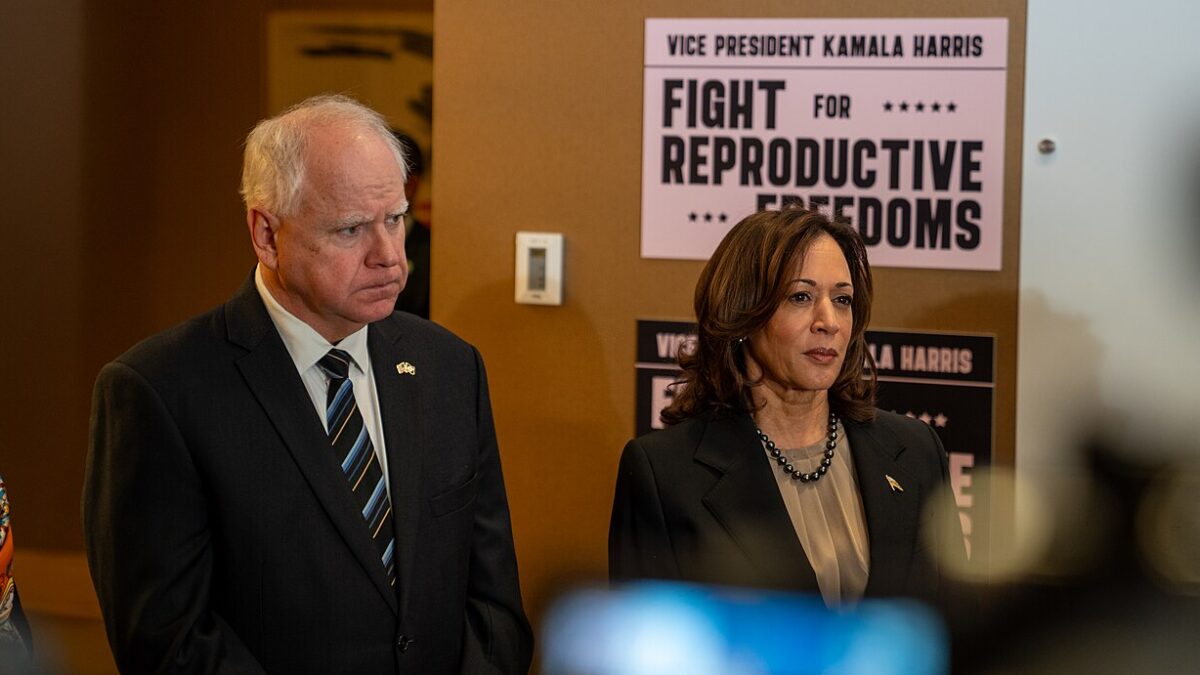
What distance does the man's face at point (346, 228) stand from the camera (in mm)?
1837

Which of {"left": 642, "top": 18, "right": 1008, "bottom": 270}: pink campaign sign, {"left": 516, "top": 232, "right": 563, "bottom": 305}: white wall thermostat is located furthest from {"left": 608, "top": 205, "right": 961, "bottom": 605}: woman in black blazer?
{"left": 516, "top": 232, "right": 563, "bottom": 305}: white wall thermostat

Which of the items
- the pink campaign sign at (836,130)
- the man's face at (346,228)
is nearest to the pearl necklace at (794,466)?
the man's face at (346,228)

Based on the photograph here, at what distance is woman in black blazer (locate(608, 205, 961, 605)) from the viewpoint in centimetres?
204

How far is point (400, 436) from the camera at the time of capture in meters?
1.92

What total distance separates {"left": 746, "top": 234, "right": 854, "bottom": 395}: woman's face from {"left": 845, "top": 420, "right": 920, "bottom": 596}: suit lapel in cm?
13

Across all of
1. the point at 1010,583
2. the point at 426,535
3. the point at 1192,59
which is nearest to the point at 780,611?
the point at 1010,583

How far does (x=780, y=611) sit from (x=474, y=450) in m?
1.03

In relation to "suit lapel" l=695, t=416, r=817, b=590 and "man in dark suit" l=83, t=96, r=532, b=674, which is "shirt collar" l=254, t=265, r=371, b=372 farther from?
"suit lapel" l=695, t=416, r=817, b=590

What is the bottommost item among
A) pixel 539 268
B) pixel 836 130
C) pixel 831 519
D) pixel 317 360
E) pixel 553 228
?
pixel 831 519

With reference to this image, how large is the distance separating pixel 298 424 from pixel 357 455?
102 mm

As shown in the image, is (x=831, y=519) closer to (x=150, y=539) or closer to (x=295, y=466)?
(x=295, y=466)

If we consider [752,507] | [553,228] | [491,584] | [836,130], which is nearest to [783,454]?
[752,507]

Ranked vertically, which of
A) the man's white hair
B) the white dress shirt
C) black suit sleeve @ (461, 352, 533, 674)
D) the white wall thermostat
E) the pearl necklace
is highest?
the man's white hair

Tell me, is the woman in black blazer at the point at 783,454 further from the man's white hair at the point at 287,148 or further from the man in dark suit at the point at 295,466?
the man's white hair at the point at 287,148
